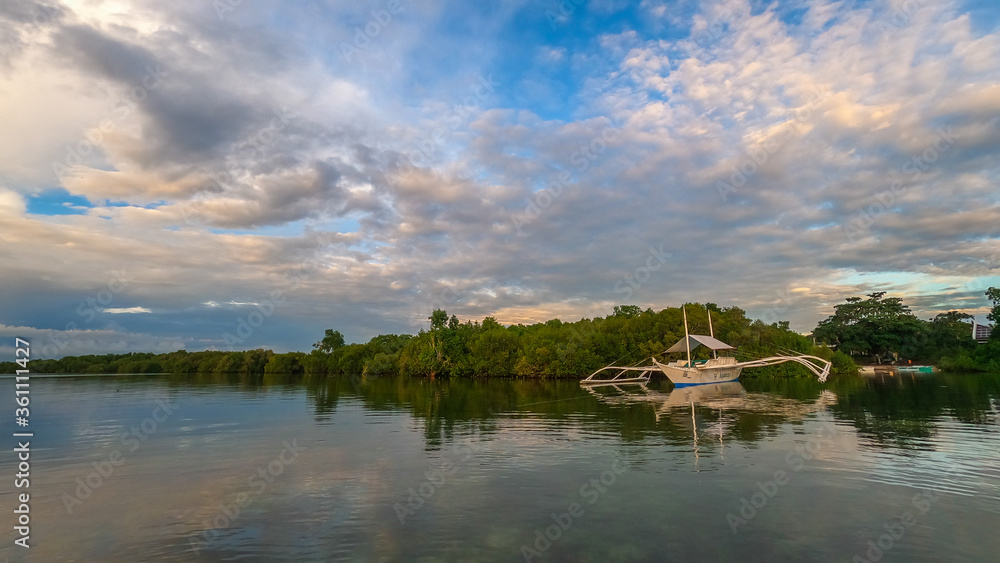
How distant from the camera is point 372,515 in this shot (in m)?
12.4

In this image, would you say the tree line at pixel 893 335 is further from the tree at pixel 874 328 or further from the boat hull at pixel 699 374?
the boat hull at pixel 699 374

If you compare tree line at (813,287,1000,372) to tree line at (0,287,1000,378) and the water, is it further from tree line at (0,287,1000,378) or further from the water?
the water

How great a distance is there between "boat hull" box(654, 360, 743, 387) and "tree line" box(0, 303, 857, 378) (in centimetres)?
1955

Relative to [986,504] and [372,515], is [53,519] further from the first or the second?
[986,504]

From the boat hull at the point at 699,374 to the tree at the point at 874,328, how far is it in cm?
6863

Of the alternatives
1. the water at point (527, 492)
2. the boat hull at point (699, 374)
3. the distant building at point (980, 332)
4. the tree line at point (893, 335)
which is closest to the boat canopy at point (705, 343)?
the boat hull at point (699, 374)

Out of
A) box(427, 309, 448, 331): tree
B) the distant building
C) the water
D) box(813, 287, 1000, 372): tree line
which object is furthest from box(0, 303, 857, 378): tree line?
the water

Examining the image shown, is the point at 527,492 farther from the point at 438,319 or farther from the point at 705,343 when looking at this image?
the point at 438,319

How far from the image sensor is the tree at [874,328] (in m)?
110

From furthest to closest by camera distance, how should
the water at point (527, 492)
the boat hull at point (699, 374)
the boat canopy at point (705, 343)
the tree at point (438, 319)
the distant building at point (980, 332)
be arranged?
the tree at point (438, 319), the distant building at point (980, 332), the boat canopy at point (705, 343), the boat hull at point (699, 374), the water at point (527, 492)

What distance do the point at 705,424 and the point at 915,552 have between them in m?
18.4

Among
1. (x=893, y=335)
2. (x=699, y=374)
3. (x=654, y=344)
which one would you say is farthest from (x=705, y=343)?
(x=893, y=335)

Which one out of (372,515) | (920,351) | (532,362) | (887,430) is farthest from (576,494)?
(920,351)

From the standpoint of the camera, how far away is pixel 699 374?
6538 centimetres
